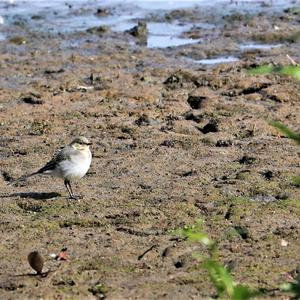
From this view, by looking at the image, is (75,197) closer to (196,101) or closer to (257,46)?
(196,101)

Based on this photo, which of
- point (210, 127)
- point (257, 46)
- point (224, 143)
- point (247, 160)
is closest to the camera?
point (247, 160)

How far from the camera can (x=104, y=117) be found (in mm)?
12391

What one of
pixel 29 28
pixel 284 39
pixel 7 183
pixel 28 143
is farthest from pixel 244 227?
pixel 29 28

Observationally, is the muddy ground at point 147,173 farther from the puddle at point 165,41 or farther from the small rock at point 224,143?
the puddle at point 165,41

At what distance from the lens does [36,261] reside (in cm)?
689

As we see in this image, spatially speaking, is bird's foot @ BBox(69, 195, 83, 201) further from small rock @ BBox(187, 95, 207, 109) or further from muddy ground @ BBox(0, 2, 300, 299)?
small rock @ BBox(187, 95, 207, 109)

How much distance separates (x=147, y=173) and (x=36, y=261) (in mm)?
3113

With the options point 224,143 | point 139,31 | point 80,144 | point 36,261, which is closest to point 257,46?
point 139,31

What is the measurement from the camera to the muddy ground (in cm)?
705

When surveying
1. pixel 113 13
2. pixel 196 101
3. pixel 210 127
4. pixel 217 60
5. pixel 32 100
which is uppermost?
pixel 210 127

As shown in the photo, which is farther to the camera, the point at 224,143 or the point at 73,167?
the point at 224,143

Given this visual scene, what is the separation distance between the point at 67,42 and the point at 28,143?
8662mm

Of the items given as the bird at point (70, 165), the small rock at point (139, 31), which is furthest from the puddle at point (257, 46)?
the bird at point (70, 165)

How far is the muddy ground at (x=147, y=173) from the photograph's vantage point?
7055 millimetres
